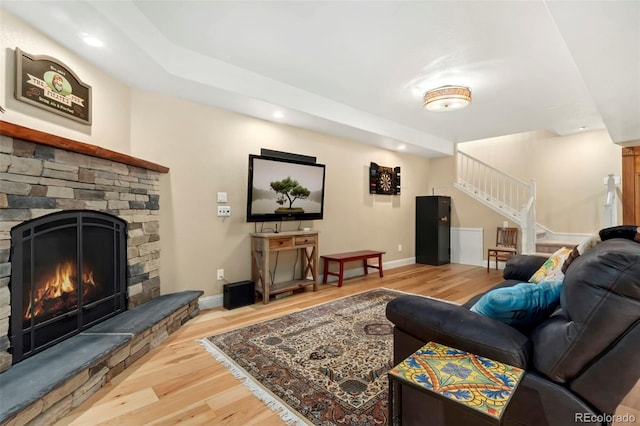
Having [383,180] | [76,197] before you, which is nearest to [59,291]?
[76,197]

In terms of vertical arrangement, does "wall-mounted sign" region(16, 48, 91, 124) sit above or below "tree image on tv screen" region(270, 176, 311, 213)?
above

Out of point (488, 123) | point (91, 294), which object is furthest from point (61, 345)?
point (488, 123)

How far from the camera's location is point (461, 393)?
3.17 feet

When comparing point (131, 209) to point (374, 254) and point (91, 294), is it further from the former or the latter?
point (374, 254)

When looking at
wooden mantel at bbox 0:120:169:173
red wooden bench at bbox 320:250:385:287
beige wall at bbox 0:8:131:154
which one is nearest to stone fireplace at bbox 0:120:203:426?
wooden mantel at bbox 0:120:169:173

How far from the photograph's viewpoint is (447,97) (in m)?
3.39

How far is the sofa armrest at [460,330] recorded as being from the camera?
118 centimetres

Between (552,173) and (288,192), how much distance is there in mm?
5296

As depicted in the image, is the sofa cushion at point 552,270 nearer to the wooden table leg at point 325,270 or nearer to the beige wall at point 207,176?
the wooden table leg at point 325,270

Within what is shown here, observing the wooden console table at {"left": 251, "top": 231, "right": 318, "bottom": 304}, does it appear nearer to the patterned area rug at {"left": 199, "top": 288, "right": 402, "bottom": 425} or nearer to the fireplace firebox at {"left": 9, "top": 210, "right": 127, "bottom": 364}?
the patterned area rug at {"left": 199, "top": 288, "right": 402, "bottom": 425}

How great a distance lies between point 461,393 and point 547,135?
22.0ft

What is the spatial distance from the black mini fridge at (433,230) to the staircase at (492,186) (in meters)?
0.60

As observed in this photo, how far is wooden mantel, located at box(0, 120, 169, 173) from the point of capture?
1654mm

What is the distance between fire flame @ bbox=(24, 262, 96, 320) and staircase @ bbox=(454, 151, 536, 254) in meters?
6.40
